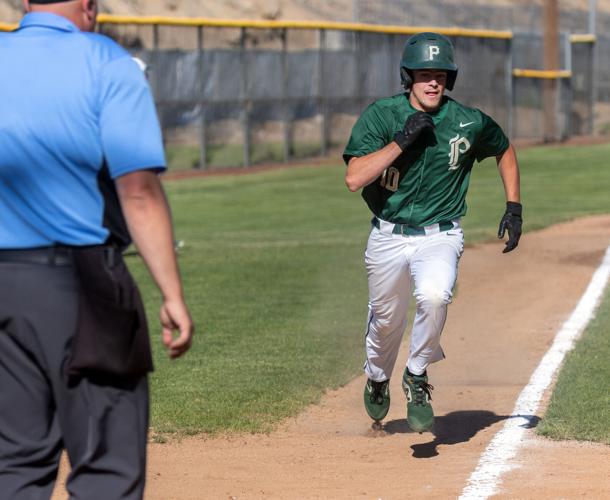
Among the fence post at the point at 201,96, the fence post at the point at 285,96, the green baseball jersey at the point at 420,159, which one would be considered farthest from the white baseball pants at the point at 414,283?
the fence post at the point at 285,96

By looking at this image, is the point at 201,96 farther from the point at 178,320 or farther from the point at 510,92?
the point at 178,320

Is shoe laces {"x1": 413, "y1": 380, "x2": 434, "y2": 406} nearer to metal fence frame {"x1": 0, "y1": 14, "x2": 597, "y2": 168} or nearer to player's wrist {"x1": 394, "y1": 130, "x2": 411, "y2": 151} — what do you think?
player's wrist {"x1": 394, "y1": 130, "x2": 411, "y2": 151}

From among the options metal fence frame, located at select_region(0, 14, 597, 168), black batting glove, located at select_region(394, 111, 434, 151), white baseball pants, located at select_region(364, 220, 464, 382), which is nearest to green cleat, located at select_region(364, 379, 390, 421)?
white baseball pants, located at select_region(364, 220, 464, 382)

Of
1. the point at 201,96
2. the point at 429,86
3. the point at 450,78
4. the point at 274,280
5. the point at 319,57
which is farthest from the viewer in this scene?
the point at 319,57

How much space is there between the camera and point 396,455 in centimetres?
622

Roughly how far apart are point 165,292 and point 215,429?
3.31 m

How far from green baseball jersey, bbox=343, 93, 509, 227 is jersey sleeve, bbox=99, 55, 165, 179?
8.98 feet

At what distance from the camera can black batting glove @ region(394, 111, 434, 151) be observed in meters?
5.96

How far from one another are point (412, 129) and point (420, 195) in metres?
0.44

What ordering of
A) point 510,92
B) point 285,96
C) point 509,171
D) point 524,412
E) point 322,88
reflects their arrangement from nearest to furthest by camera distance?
point 509,171
point 524,412
point 285,96
point 322,88
point 510,92

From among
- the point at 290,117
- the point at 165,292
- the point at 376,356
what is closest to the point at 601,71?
the point at 290,117

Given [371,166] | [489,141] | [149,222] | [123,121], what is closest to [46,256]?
[149,222]

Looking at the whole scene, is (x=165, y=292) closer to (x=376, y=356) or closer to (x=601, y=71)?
(x=376, y=356)

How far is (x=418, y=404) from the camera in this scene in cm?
627
